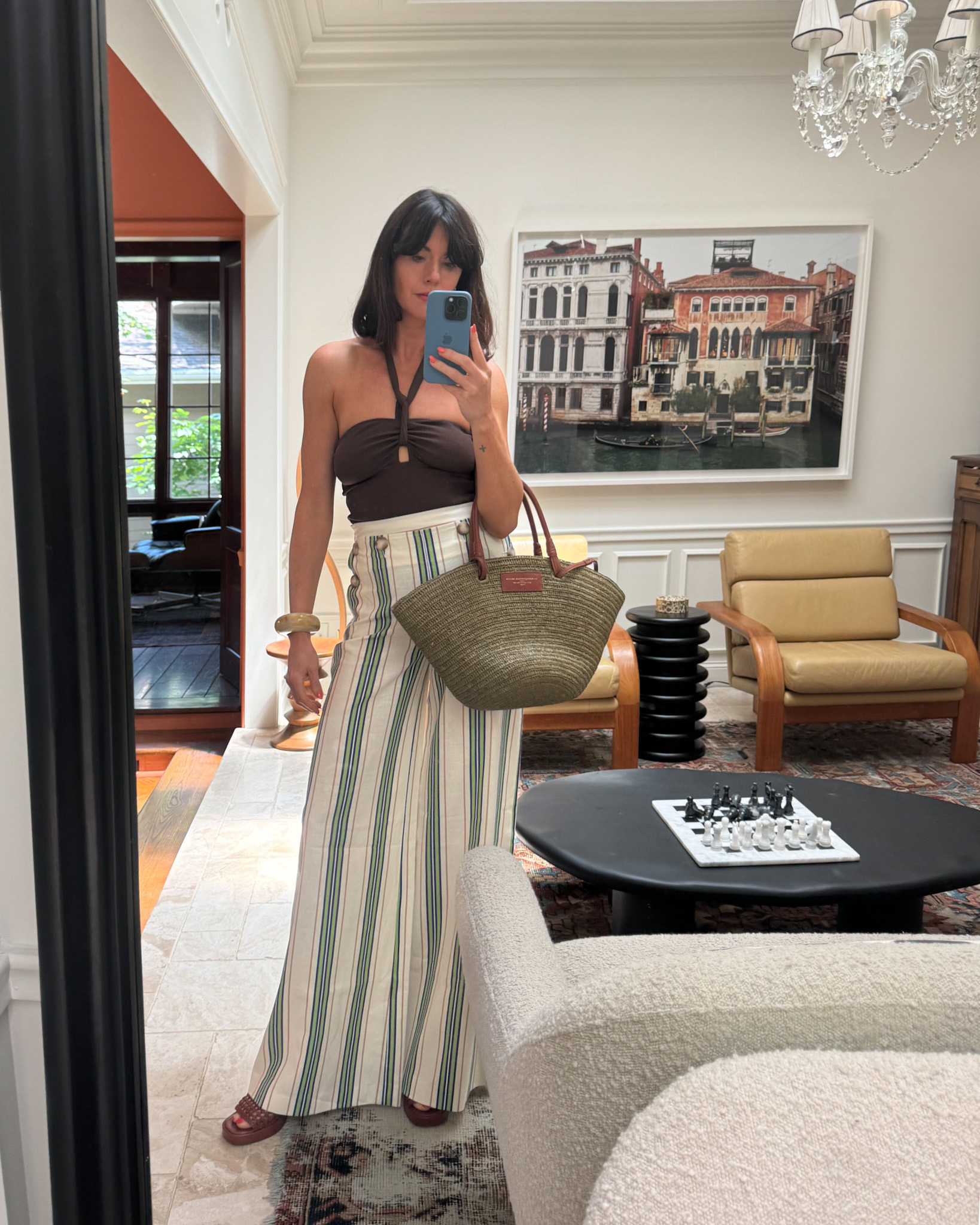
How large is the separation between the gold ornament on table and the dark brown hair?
2.64m

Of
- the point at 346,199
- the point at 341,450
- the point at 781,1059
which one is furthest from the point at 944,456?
the point at 781,1059

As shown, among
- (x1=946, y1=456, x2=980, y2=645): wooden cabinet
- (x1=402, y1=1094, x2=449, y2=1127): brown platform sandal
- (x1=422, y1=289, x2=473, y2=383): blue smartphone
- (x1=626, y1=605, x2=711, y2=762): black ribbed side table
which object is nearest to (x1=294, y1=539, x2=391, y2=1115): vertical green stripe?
(x1=402, y1=1094, x2=449, y2=1127): brown platform sandal

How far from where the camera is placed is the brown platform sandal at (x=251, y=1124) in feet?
6.03

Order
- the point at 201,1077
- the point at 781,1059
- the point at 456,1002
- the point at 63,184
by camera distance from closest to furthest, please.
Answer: the point at 781,1059 < the point at 63,184 < the point at 456,1002 < the point at 201,1077

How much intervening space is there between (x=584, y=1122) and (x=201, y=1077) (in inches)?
62.0

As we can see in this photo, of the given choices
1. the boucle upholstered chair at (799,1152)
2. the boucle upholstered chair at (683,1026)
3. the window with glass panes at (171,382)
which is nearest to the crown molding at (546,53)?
the window with glass panes at (171,382)

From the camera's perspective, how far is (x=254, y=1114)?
1.86 meters

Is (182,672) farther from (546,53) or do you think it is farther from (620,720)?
(546,53)

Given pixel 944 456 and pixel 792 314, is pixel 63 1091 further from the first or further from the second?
pixel 944 456

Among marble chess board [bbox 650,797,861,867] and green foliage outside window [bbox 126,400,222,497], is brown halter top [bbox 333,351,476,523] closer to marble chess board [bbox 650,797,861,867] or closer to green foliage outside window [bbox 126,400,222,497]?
marble chess board [bbox 650,797,861,867]

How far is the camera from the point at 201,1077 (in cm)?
207

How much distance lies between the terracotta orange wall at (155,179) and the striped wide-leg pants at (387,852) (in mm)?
2116

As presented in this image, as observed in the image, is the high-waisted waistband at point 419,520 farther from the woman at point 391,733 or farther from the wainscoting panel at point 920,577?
the wainscoting panel at point 920,577

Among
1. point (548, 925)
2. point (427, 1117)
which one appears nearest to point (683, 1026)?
point (427, 1117)
